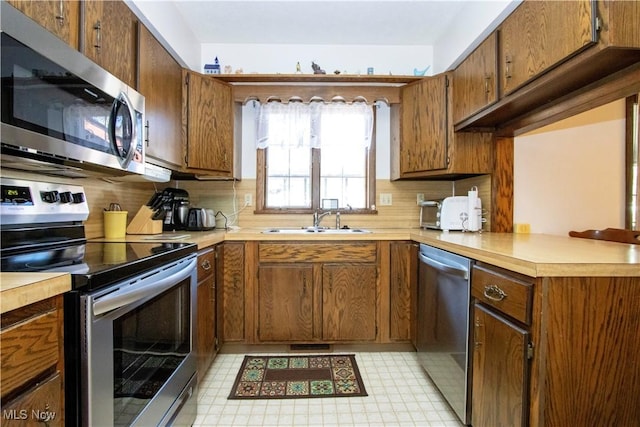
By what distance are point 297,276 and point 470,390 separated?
125 cm

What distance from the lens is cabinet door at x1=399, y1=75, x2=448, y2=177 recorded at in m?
2.33

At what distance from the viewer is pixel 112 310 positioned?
34.1 inches

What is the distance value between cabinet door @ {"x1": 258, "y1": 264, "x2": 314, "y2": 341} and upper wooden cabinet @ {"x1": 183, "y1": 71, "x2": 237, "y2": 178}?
2.93 feet

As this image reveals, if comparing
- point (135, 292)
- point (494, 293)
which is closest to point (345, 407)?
point (494, 293)

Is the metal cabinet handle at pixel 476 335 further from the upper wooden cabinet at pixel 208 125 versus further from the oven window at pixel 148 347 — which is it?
the upper wooden cabinet at pixel 208 125

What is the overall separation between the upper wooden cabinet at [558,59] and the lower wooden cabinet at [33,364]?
6.03 ft

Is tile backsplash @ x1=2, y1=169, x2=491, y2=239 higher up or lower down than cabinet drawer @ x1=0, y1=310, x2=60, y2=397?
higher up

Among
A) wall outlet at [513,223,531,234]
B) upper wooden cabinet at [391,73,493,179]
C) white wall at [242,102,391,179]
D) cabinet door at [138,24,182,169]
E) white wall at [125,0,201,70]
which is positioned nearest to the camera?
cabinet door at [138,24,182,169]

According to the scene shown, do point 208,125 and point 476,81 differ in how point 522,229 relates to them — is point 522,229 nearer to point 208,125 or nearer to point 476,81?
point 476,81

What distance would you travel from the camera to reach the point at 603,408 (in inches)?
38.3

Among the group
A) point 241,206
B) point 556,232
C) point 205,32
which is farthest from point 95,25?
point 556,232

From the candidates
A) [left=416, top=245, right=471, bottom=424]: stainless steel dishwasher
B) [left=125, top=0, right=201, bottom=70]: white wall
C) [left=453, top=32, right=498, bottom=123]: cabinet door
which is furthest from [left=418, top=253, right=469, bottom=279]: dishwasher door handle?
[left=125, top=0, right=201, bottom=70]: white wall

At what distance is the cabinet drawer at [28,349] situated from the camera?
1.92ft

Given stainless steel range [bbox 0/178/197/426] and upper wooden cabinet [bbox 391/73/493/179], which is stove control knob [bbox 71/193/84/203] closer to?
stainless steel range [bbox 0/178/197/426]
